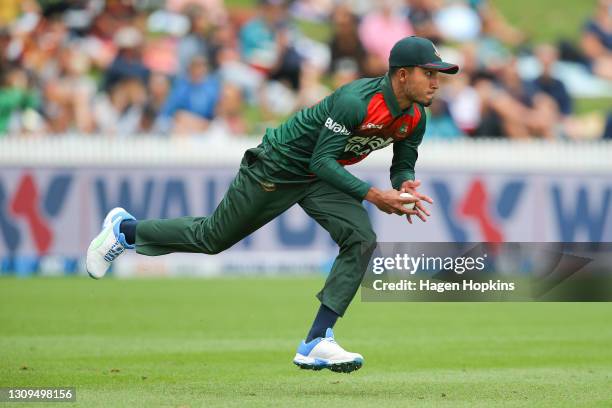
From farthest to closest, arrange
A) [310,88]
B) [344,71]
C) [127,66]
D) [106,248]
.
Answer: [344,71] < [310,88] < [127,66] < [106,248]

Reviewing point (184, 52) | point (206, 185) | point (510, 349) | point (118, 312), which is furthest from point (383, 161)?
point (510, 349)

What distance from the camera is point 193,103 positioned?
21031 mm

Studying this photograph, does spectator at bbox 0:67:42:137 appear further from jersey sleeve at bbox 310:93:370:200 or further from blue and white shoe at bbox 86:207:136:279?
jersey sleeve at bbox 310:93:370:200

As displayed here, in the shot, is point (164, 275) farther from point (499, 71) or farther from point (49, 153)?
point (499, 71)

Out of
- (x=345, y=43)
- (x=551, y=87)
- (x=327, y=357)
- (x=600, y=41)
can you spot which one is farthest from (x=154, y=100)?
(x=327, y=357)

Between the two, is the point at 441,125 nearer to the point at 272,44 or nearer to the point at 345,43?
the point at 345,43

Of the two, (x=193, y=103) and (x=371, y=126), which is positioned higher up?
(x=193, y=103)

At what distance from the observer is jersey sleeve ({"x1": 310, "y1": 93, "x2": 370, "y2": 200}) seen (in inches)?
334

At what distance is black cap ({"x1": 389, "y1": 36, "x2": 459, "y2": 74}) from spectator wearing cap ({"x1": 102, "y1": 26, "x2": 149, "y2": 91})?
13539mm

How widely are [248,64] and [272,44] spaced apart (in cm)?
64

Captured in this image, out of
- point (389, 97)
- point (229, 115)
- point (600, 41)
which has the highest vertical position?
point (600, 41)

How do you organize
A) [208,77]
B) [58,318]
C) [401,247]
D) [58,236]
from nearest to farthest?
[401,247], [58,318], [58,236], [208,77]

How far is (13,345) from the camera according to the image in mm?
11133

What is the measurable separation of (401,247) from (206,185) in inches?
392
